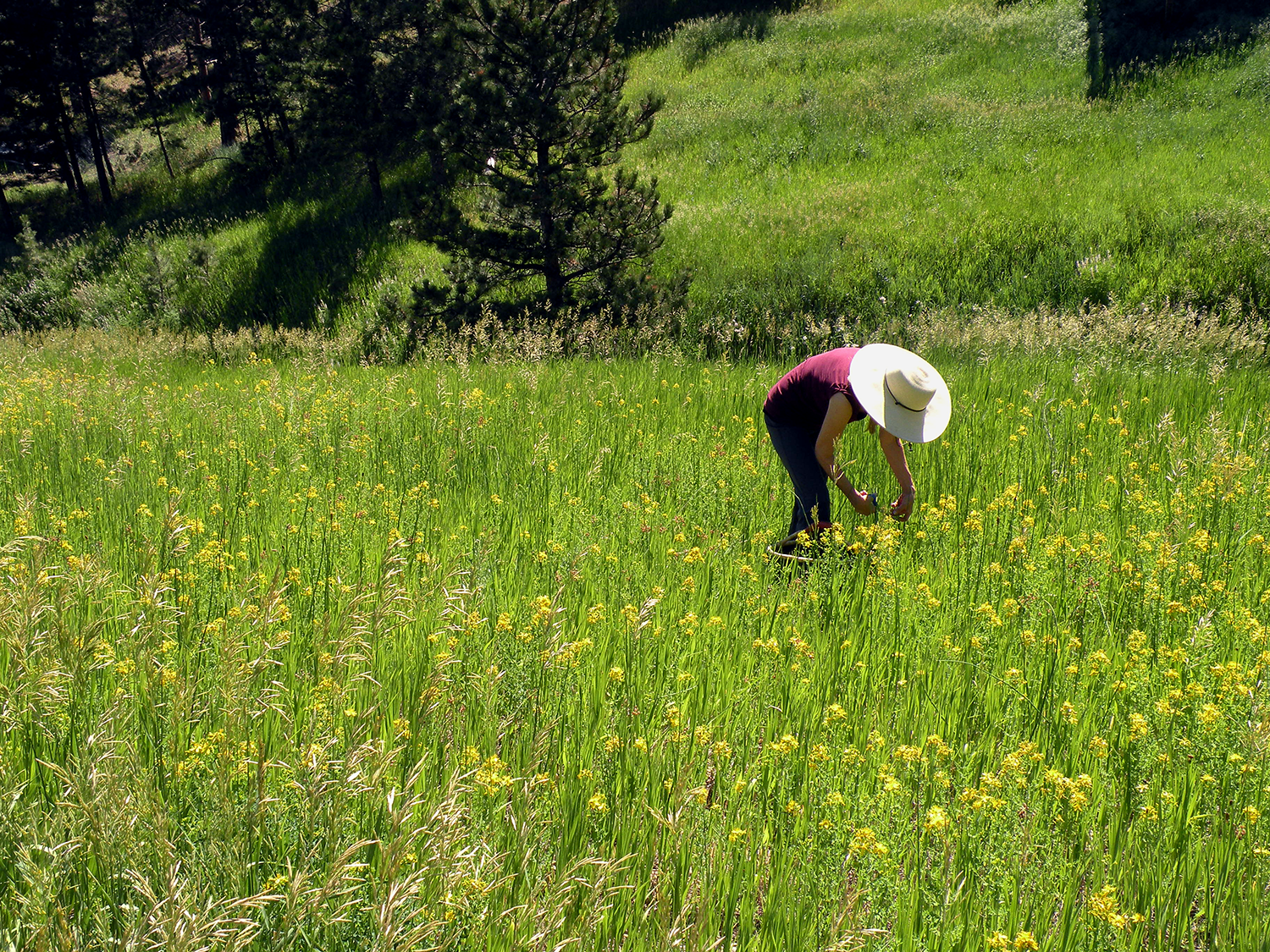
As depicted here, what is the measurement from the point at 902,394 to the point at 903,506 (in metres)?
0.61

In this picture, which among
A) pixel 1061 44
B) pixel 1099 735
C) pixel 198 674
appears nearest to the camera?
pixel 198 674

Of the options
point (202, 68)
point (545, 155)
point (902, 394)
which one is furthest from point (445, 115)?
point (202, 68)

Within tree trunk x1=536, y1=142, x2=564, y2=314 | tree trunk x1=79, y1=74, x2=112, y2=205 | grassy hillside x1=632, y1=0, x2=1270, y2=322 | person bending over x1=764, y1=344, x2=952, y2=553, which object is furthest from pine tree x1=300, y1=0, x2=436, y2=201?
tree trunk x1=79, y1=74, x2=112, y2=205

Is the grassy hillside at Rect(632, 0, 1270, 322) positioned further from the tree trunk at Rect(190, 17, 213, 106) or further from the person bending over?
the tree trunk at Rect(190, 17, 213, 106)

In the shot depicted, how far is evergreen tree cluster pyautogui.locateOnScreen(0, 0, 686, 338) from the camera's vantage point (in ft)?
33.7

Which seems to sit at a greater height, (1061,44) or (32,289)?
(1061,44)

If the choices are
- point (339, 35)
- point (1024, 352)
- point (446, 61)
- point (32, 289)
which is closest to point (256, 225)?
point (32, 289)

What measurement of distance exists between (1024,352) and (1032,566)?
20.3 feet

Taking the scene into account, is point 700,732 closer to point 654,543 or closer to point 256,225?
point 654,543

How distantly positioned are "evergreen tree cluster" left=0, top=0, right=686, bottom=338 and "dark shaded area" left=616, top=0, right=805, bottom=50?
12.6 metres

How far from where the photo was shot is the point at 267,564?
362 centimetres

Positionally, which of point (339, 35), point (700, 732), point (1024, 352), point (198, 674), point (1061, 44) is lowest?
point (1024, 352)

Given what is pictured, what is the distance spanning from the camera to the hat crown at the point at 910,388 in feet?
12.8

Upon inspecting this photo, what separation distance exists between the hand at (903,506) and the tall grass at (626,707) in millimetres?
143
